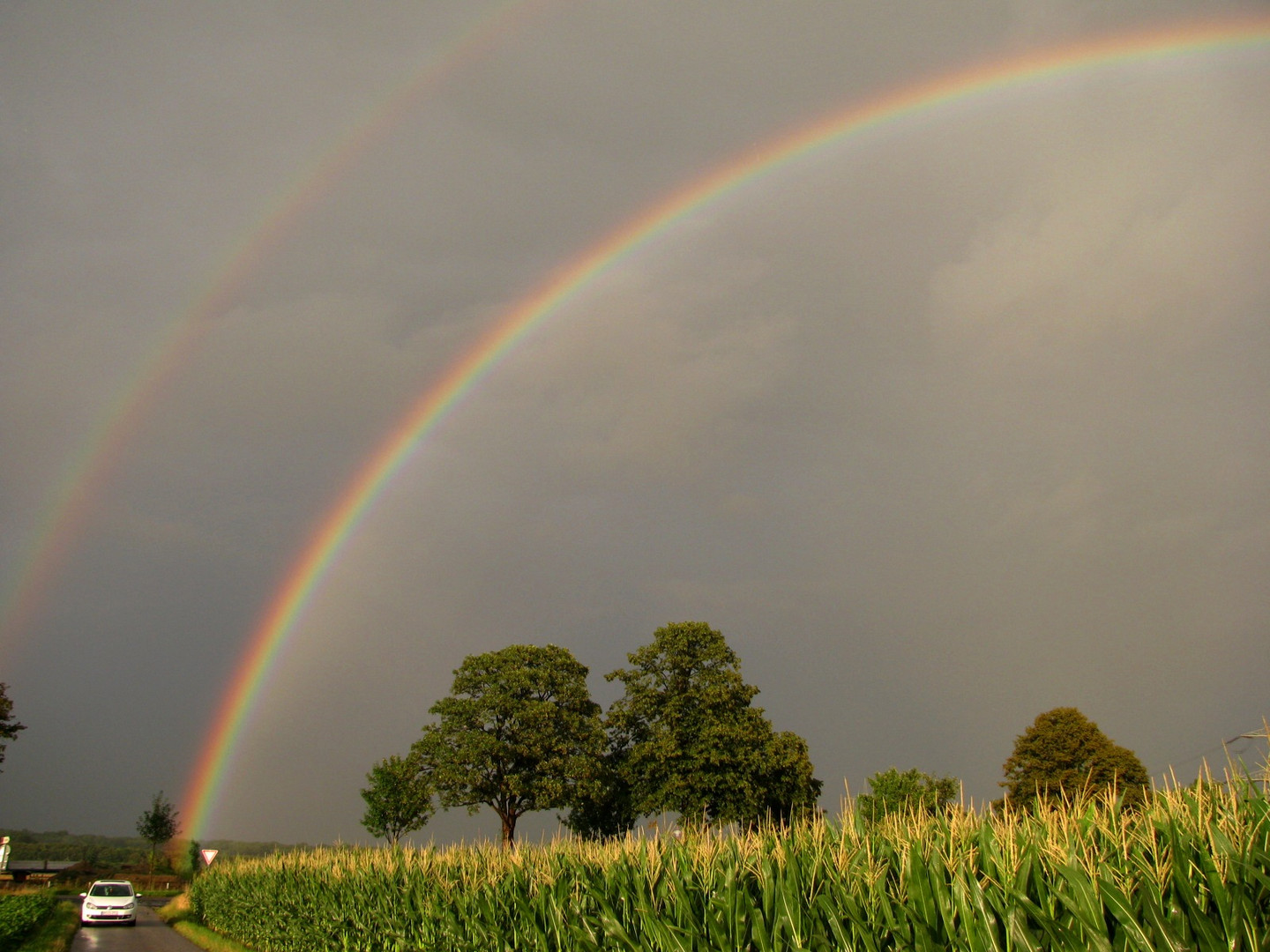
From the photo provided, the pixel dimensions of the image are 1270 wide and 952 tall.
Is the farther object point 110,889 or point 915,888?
point 110,889

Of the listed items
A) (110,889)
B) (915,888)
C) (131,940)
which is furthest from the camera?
(110,889)

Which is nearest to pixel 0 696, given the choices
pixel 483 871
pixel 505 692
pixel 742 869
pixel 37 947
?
pixel 505 692

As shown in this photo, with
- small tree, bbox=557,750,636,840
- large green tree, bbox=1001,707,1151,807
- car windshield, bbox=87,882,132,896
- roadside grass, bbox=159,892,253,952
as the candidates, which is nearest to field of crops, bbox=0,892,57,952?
car windshield, bbox=87,882,132,896

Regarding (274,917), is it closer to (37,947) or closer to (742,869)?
(37,947)

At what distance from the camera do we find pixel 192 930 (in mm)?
28484

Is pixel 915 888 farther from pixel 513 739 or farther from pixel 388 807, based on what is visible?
pixel 388 807

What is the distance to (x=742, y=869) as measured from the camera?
715 centimetres

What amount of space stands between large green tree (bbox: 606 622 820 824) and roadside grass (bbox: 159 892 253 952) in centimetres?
1711

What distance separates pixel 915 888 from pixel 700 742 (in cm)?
3245

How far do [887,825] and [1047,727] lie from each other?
4349 centimetres

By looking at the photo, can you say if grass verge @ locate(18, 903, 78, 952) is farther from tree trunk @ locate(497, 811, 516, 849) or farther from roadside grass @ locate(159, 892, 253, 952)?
tree trunk @ locate(497, 811, 516, 849)

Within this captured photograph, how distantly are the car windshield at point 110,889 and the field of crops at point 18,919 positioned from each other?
1.42m

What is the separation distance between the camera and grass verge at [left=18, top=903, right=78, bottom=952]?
20172 millimetres

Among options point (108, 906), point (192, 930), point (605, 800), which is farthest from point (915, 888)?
point (605, 800)
